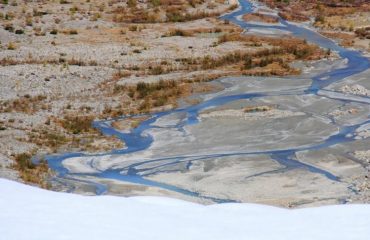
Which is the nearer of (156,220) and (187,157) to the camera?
(156,220)

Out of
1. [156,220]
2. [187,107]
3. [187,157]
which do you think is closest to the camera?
[156,220]

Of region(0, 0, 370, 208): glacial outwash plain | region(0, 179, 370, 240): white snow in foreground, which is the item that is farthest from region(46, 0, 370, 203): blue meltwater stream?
region(0, 179, 370, 240): white snow in foreground

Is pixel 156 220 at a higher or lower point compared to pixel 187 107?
higher

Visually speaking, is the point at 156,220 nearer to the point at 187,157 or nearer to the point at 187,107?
the point at 187,157

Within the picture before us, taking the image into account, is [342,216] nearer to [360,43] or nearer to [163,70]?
[163,70]

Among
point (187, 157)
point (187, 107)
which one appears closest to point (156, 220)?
Result: point (187, 157)

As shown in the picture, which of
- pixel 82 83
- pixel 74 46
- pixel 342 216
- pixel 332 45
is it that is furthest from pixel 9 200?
pixel 332 45

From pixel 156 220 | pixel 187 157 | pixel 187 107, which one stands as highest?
pixel 156 220

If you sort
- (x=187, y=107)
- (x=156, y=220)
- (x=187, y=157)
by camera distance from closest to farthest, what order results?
(x=156, y=220), (x=187, y=157), (x=187, y=107)
